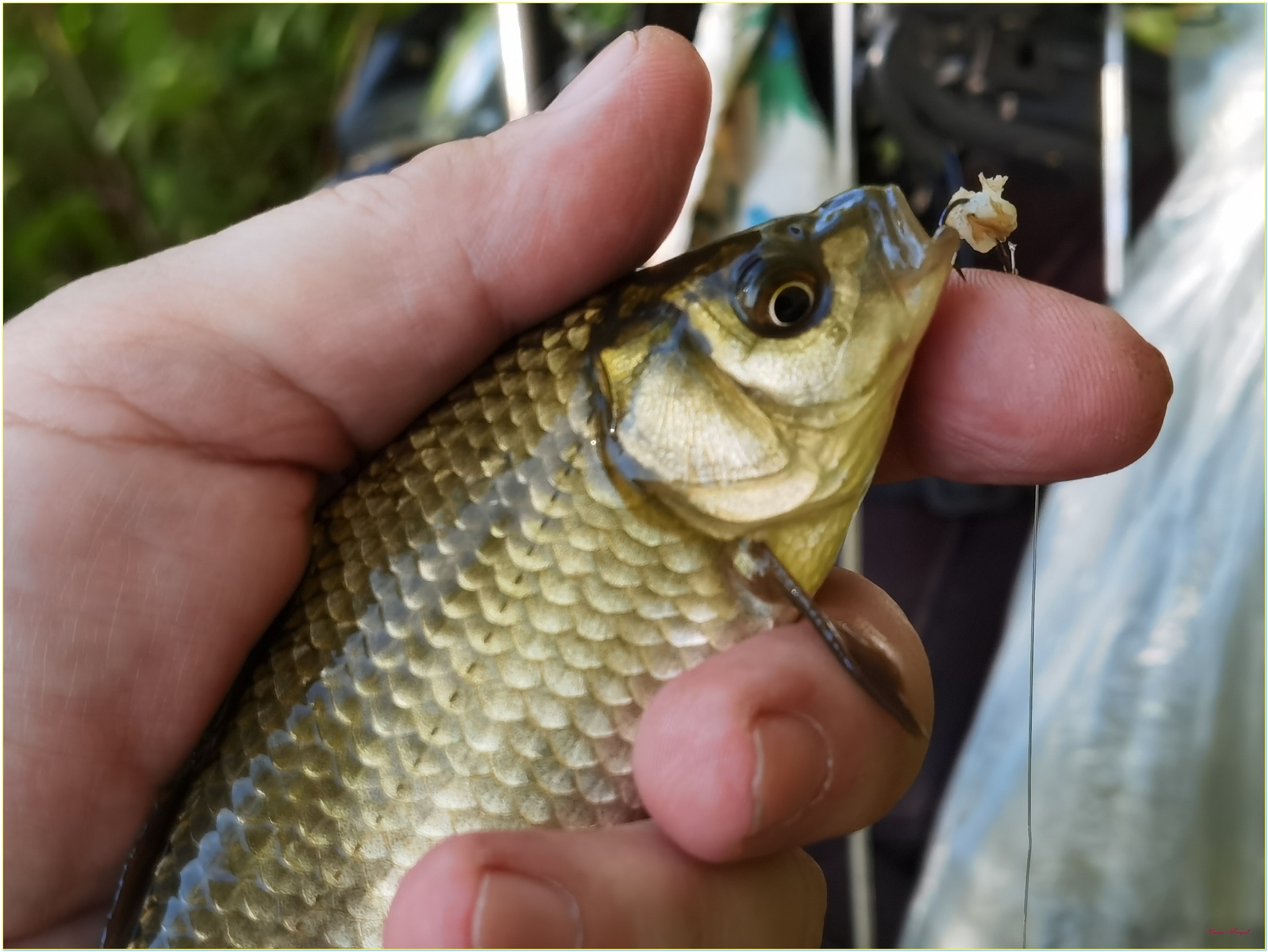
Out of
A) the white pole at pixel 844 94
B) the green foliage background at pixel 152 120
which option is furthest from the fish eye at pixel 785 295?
the green foliage background at pixel 152 120

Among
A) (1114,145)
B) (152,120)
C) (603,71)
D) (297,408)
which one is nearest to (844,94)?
(1114,145)

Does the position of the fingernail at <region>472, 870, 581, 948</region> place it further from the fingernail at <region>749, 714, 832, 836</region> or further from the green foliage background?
the green foliage background

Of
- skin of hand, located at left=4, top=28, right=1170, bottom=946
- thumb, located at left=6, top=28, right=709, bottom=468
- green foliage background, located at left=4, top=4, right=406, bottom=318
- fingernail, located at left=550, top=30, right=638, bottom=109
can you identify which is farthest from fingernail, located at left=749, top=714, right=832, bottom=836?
green foliage background, located at left=4, top=4, right=406, bottom=318

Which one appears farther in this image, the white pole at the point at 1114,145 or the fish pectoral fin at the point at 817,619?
the white pole at the point at 1114,145

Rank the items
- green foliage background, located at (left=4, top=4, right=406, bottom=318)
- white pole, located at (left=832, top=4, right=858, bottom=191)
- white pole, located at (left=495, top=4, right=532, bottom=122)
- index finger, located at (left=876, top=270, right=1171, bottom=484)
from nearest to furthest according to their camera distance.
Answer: index finger, located at (left=876, top=270, right=1171, bottom=484), white pole, located at (left=832, top=4, right=858, bottom=191), white pole, located at (left=495, top=4, right=532, bottom=122), green foliage background, located at (left=4, top=4, right=406, bottom=318)

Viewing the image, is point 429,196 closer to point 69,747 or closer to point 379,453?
point 379,453

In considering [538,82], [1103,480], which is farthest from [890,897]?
[538,82]

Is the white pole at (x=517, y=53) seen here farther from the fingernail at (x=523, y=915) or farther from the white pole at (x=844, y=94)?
the fingernail at (x=523, y=915)
